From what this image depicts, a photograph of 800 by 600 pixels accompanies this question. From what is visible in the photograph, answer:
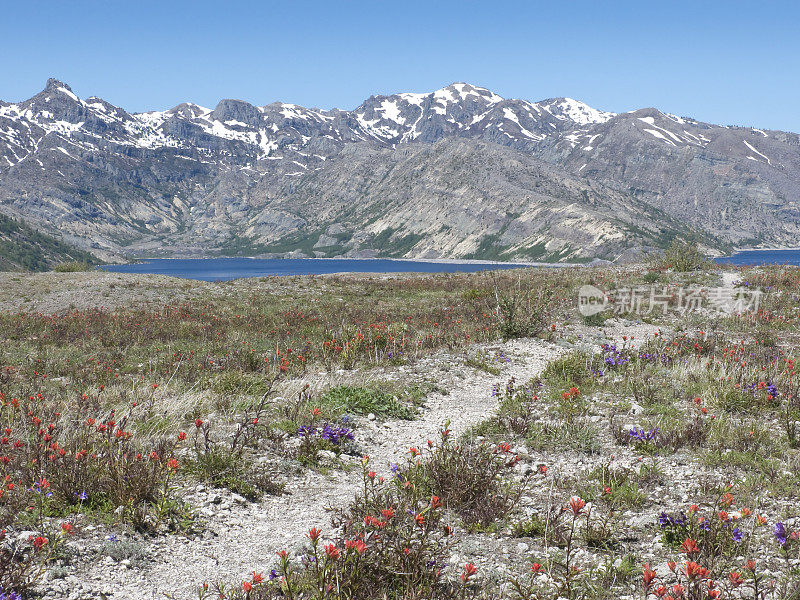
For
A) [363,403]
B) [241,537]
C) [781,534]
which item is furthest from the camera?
[363,403]

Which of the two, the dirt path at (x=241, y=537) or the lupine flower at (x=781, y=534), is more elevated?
the lupine flower at (x=781, y=534)

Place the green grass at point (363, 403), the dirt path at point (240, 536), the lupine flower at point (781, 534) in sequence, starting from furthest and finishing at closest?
the green grass at point (363, 403) → the lupine flower at point (781, 534) → the dirt path at point (240, 536)

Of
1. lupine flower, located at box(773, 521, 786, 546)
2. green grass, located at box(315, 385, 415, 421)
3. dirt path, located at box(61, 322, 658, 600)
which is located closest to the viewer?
dirt path, located at box(61, 322, 658, 600)

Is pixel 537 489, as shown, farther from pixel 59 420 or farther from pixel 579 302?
pixel 579 302

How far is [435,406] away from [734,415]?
5799mm

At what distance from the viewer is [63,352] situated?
1777cm

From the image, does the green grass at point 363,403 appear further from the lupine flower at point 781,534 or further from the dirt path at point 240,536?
the lupine flower at point 781,534

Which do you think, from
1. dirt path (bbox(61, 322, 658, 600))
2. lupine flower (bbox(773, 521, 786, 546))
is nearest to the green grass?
dirt path (bbox(61, 322, 658, 600))

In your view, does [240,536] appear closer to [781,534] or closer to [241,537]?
[241,537]

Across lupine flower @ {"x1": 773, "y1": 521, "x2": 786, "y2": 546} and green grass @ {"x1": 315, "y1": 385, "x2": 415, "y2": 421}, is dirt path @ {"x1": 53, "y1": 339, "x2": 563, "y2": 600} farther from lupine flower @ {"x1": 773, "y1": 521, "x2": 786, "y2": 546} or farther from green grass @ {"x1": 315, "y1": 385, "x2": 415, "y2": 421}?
lupine flower @ {"x1": 773, "y1": 521, "x2": 786, "y2": 546}

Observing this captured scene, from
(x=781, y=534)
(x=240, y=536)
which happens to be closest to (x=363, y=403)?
(x=240, y=536)

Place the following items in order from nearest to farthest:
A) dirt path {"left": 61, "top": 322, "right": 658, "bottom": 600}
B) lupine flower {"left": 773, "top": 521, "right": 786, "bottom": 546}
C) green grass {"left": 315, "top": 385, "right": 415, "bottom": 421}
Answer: dirt path {"left": 61, "top": 322, "right": 658, "bottom": 600} < lupine flower {"left": 773, "top": 521, "right": 786, "bottom": 546} < green grass {"left": 315, "top": 385, "right": 415, "bottom": 421}

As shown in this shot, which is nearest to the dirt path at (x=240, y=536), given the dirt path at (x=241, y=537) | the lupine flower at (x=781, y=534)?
the dirt path at (x=241, y=537)

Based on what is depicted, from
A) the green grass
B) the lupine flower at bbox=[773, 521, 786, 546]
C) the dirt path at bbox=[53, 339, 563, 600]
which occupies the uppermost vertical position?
the lupine flower at bbox=[773, 521, 786, 546]
